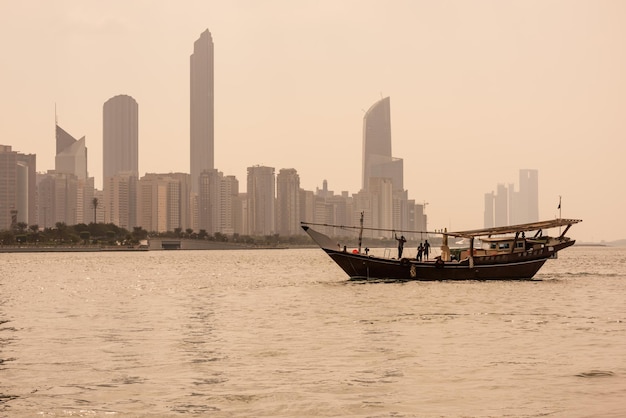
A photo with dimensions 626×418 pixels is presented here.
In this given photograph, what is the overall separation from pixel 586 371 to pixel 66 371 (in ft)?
47.8

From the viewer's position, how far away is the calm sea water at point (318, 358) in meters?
20.1

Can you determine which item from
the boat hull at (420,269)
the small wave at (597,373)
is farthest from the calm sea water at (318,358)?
the boat hull at (420,269)

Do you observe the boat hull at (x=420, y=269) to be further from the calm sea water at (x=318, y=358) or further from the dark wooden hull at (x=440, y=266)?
the calm sea water at (x=318, y=358)

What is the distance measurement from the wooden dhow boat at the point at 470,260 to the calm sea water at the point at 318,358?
13.6 metres

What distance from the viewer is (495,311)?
147 feet

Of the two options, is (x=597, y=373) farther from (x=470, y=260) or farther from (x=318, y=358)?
(x=470, y=260)

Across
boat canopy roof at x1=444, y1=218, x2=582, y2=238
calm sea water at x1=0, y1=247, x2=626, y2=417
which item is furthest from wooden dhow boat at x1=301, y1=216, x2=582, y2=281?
calm sea water at x1=0, y1=247, x2=626, y2=417

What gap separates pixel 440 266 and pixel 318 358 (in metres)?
40.5

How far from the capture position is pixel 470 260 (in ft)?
221

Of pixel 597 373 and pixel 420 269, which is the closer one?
pixel 597 373

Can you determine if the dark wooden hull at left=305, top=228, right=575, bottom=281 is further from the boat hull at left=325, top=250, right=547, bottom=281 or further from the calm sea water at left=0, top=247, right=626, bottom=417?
the calm sea water at left=0, top=247, right=626, bottom=417

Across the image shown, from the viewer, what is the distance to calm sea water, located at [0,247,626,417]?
20062mm

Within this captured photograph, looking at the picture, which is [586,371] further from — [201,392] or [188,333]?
[188,333]

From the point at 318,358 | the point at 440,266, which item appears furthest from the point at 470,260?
the point at 318,358
